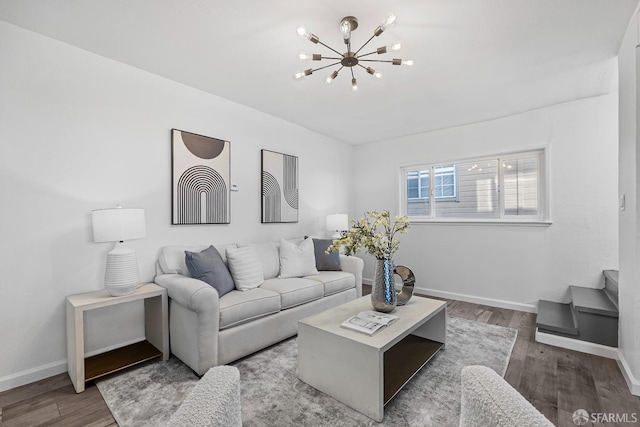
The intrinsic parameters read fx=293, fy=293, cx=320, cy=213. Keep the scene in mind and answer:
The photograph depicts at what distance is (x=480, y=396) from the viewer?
2.10 ft

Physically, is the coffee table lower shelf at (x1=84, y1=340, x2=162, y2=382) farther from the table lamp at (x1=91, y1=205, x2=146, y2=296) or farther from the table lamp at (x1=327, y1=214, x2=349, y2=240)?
the table lamp at (x1=327, y1=214, x2=349, y2=240)

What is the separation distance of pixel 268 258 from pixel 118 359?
1537 mm

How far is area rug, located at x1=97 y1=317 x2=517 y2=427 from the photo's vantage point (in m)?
1.68

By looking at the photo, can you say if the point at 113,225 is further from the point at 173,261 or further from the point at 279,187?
the point at 279,187

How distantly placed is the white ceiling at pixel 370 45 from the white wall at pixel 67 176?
0.65 feet

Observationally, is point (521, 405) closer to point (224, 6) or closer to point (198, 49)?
point (224, 6)

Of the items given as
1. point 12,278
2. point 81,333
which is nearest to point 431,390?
point 81,333

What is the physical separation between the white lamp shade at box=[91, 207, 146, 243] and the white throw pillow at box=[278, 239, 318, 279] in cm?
154

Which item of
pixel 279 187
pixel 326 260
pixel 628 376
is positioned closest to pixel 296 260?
pixel 326 260

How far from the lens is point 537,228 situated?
3.48m

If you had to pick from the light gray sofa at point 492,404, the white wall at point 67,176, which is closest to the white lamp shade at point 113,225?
the white wall at point 67,176

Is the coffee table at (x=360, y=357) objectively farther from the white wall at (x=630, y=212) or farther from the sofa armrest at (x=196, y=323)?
the white wall at (x=630, y=212)

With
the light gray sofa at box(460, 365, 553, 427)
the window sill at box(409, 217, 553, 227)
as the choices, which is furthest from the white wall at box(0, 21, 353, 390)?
the window sill at box(409, 217, 553, 227)

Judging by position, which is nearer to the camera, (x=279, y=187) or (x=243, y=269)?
(x=243, y=269)
